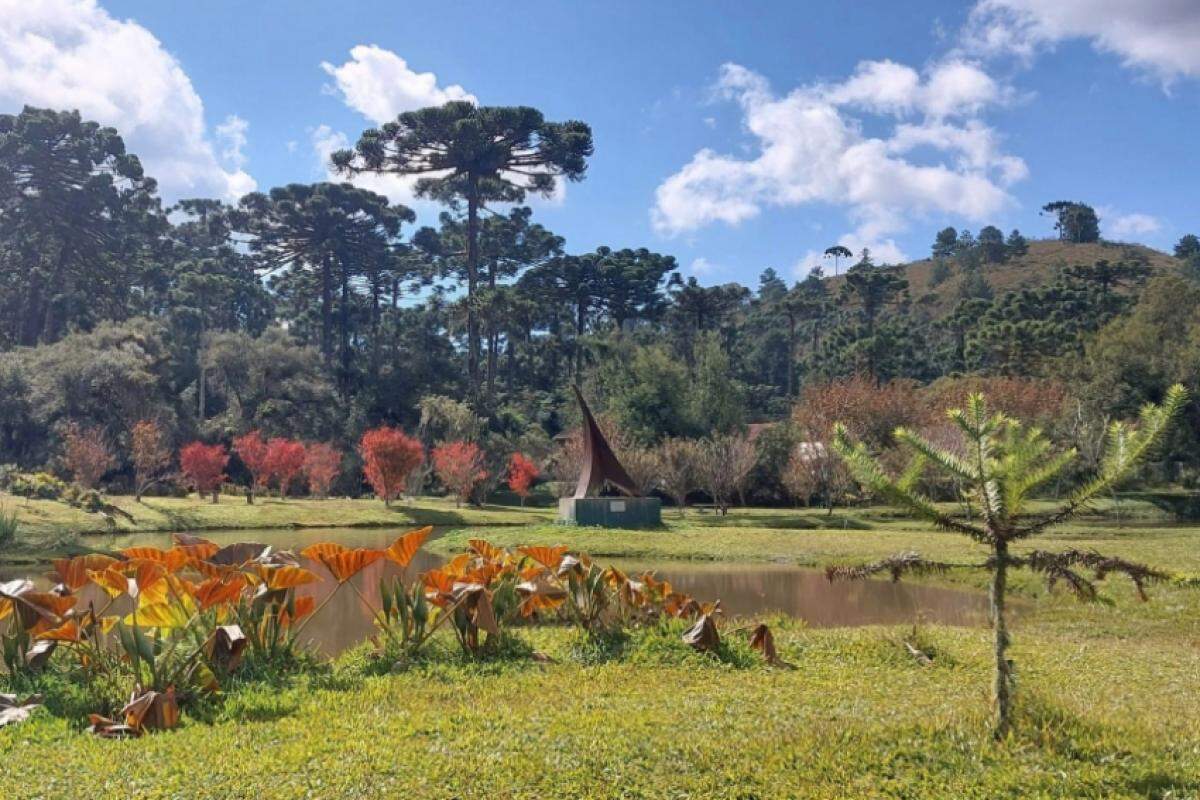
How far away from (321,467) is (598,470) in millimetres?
17407

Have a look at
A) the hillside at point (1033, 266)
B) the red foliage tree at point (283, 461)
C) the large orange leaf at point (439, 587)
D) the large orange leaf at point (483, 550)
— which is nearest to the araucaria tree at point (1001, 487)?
the large orange leaf at point (439, 587)

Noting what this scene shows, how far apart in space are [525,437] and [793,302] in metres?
31.0

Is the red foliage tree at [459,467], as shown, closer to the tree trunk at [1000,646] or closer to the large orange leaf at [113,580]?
the large orange leaf at [113,580]

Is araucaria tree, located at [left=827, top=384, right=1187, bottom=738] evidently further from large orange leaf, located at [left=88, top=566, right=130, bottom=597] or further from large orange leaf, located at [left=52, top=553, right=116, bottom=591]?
large orange leaf, located at [left=52, top=553, right=116, bottom=591]

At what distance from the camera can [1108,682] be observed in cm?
697

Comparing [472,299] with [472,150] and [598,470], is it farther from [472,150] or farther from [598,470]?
[598,470]

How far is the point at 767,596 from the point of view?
13.9 metres

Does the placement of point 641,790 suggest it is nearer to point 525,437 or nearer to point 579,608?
point 579,608

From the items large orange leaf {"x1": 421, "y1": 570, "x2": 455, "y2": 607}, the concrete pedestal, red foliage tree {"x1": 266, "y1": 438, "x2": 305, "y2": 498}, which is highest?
red foliage tree {"x1": 266, "y1": 438, "x2": 305, "y2": 498}

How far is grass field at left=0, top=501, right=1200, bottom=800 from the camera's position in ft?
14.1

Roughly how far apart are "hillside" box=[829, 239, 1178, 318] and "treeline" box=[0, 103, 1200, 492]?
20.5 m

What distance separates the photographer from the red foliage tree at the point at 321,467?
130 feet

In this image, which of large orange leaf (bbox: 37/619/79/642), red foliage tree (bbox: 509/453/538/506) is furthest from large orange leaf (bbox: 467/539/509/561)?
red foliage tree (bbox: 509/453/538/506)

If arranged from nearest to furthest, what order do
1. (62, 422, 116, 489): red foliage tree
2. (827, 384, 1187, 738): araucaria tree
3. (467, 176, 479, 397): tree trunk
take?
(827, 384, 1187, 738): araucaria tree → (62, 422, 116, 489): red foliage tree → (467, 176, 479, 397): tree trunk
